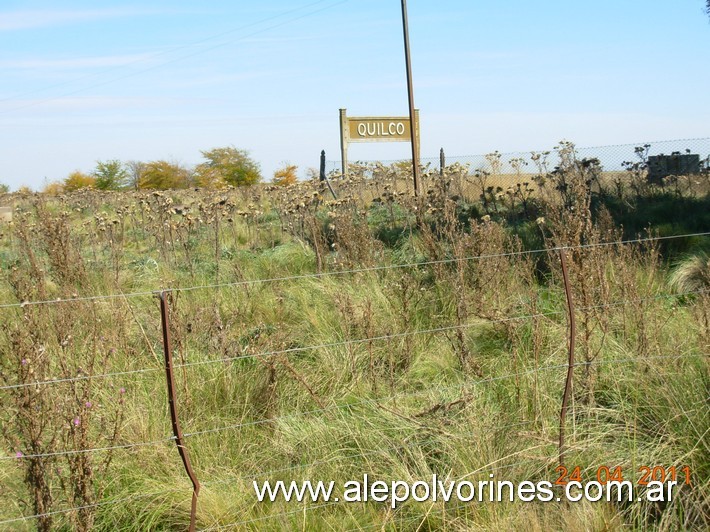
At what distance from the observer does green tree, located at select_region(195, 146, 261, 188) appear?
39094 mm

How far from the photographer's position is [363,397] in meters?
5.11

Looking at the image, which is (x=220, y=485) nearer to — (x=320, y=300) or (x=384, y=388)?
(x=384, y=388)

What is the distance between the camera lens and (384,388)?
5.20 meters

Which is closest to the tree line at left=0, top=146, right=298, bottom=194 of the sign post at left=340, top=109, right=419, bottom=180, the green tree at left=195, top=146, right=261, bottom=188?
the green tree at left=195, top=146, right=261, bottom=188

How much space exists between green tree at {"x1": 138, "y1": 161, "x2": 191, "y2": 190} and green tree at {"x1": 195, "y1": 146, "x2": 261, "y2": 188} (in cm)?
81

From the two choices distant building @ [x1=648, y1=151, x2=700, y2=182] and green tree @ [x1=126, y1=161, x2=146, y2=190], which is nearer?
distant building @ [x1=648, y1=151, x2=700, y2=182]

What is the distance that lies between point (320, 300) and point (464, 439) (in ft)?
10.5

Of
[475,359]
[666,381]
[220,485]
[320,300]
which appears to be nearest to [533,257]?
[320,300]
